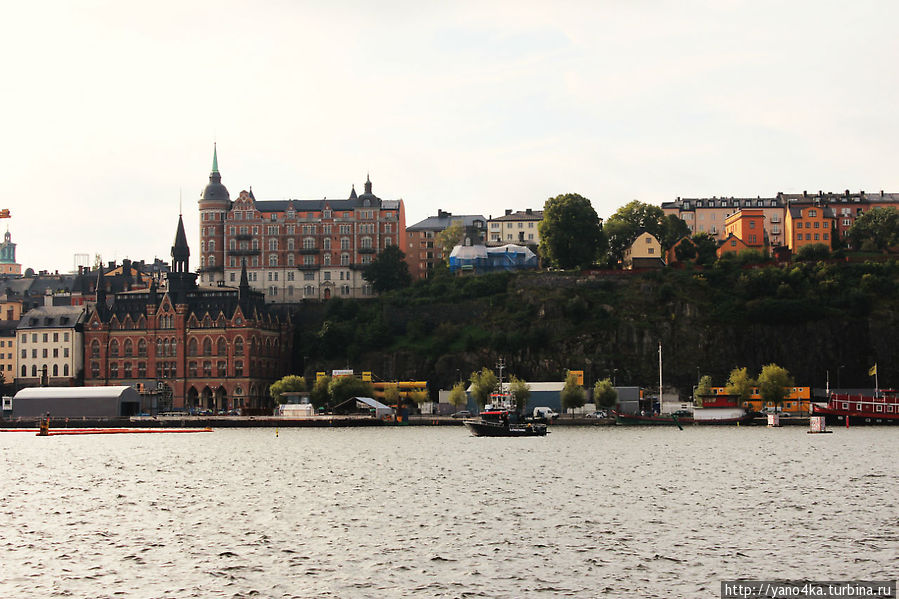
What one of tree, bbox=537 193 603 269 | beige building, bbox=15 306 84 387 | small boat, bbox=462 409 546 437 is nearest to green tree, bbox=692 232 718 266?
tree, bbox=537 193 603 269

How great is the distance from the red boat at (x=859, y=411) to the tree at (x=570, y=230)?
5753 centimetres

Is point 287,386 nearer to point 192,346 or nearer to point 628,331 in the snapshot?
point 192,346

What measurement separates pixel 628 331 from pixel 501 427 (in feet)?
193

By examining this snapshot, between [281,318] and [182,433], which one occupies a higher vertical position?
[281,318]

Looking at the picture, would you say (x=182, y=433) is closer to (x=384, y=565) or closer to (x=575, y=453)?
(x=575, y=453)

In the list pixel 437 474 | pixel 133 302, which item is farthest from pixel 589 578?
pixel 133 302

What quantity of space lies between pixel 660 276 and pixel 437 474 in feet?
380

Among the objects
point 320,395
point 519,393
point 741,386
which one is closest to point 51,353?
point 320,395

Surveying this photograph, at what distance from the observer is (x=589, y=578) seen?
3966 cm

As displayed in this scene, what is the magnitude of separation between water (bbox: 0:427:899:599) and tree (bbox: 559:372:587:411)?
5506 cm

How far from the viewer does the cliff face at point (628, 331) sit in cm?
17012

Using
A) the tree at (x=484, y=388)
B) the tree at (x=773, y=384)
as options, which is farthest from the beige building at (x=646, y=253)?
the tree at (x=484, y=388)

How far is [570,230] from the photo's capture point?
196 m

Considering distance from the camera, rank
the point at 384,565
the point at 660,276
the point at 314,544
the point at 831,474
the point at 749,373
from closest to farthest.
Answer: the point at 384,565 → the point at 314,544 → the point at 831,474 → the point at 749,373 → the point at 660,276
